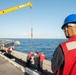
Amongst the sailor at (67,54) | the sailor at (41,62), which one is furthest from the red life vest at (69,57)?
the sailor at (41,62)

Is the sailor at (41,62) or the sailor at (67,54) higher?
the sailor at (67,54)

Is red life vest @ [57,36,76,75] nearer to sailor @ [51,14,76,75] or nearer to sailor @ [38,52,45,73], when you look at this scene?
sailor @ [51,14,76,75]

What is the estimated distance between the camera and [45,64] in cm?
1571

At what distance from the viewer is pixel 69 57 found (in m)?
2.16

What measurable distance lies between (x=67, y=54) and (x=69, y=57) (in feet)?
0.14

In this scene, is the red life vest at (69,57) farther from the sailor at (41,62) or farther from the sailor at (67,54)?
the sailor at (41,62)

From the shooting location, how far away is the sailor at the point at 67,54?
7.06 ft

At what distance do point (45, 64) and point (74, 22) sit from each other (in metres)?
13.6

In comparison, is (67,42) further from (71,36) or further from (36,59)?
(36,59)

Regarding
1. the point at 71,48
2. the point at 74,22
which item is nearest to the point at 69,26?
the point at 74,22

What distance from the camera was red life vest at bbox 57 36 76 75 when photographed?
2.14 meters

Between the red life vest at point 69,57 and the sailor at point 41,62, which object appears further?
the sailor at point 41,62

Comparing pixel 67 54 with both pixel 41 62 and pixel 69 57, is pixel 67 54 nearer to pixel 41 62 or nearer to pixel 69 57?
pixel 69 57

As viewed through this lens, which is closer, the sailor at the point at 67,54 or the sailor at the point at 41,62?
the sailor at the point at 67,54
